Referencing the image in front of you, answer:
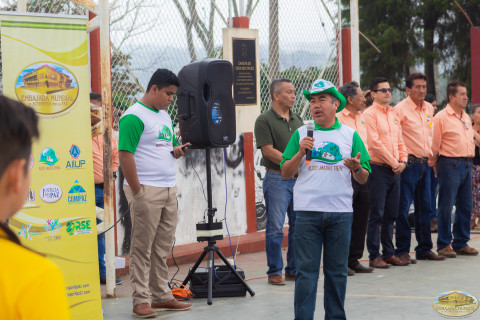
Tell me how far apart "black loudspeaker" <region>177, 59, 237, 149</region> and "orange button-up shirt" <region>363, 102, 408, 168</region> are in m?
2.01

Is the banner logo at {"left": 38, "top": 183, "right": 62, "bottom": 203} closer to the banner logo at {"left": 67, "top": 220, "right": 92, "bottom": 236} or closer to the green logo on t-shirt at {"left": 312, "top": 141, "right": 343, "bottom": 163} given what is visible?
the banner logo at {"left": 67, "top": 220, "right": 92, "bottom": 236}

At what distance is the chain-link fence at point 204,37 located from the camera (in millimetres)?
8656

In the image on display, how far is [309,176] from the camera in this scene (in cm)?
529

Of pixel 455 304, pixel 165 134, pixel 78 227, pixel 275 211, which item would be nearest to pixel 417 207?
pixel 275 211

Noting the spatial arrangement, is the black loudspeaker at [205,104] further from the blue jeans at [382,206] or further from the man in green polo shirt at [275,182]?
the blue jeans at [382,206]

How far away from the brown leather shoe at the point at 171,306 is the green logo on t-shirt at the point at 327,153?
2.03 metres

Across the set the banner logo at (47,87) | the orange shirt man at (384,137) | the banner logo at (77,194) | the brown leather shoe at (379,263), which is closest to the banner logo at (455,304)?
the brown leather shoe at (379,263)

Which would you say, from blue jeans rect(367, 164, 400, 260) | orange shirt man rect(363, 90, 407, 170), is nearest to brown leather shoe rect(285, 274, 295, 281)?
blue jeans rect(367, 164, 400, 260)

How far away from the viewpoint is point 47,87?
5.53 m

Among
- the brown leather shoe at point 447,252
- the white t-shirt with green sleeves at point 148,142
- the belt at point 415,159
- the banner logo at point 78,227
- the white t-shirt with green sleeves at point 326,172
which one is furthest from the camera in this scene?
the brown leather shoe at point 447,252

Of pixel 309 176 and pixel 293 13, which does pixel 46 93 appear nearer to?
pixel 309 176

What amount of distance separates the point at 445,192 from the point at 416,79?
1.41 m

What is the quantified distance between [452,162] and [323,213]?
424 centimetres

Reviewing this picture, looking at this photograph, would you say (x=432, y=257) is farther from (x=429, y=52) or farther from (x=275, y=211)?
(x=429, y=52)
